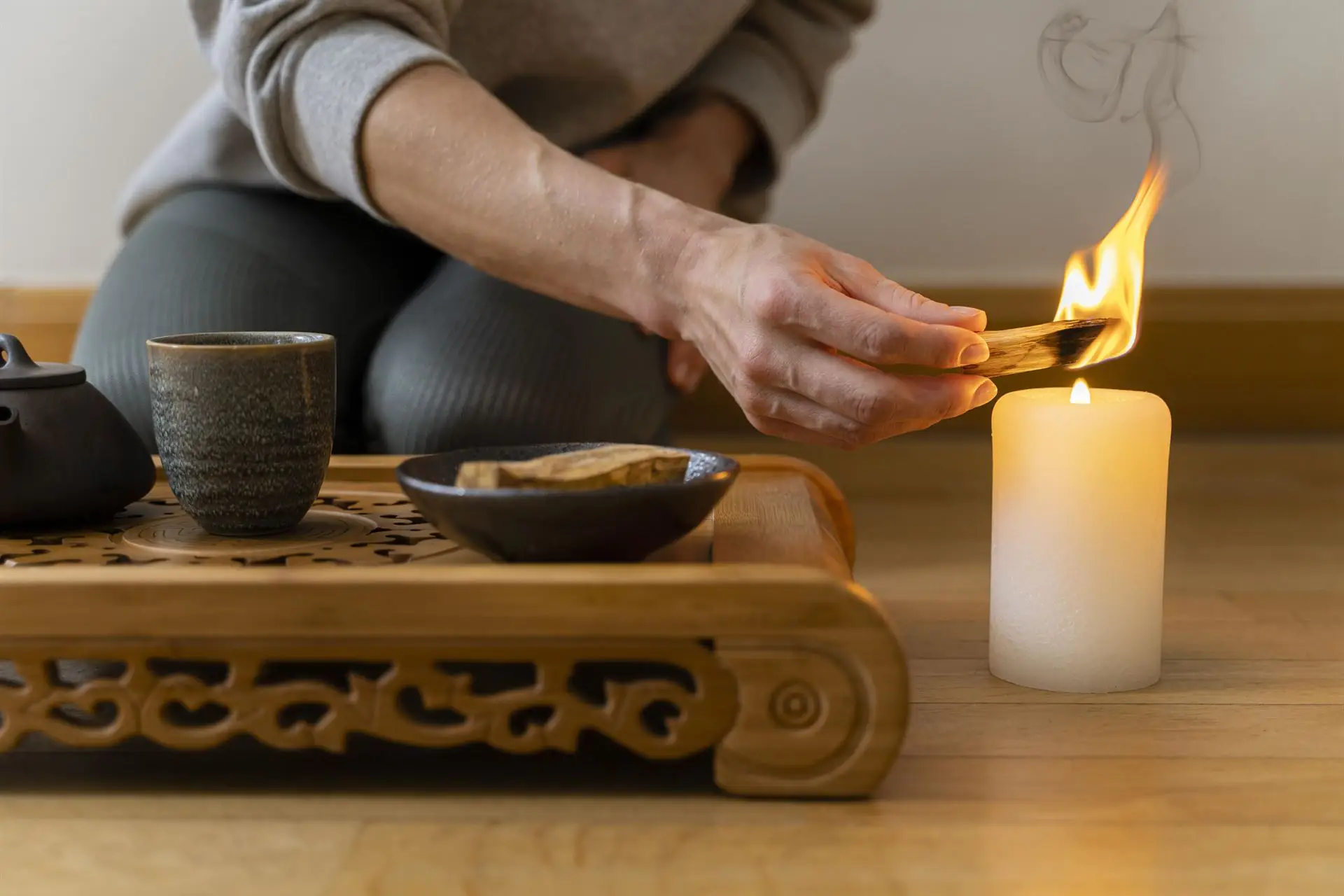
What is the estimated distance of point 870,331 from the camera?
2.16 feet

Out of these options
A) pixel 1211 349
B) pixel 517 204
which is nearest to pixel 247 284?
pixel 517 204

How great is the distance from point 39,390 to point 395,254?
519 mm

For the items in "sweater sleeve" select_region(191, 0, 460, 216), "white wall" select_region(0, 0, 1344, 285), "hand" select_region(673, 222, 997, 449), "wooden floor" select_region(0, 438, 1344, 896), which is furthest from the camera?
"white wall" select_region(0, 0, 1344, 285)

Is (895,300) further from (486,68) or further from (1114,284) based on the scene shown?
(486,68)

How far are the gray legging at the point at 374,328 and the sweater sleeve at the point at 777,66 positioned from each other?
23cm

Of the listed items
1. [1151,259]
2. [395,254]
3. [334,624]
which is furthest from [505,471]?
[1151,259]

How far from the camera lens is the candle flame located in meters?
0.75

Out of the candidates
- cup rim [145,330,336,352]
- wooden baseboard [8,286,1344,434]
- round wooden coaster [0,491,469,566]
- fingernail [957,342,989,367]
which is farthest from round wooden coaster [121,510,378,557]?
wooden baseboard [8,286,1344,434]

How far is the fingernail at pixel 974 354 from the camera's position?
Result: 26.2 inches

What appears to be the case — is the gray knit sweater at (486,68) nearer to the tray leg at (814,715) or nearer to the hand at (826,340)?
the hand at (826,340)

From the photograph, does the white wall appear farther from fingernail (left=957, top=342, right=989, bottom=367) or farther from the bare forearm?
fingernail (left=957, top=342, right=989, bottom=367)

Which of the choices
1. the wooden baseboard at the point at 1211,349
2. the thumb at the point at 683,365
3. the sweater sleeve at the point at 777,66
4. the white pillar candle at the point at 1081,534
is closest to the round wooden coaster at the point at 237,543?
the white pillar candle at the point at 1081,534

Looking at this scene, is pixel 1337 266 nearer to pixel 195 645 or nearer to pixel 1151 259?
pixel 1151 259

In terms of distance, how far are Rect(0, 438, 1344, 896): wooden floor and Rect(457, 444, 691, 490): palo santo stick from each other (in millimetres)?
151
